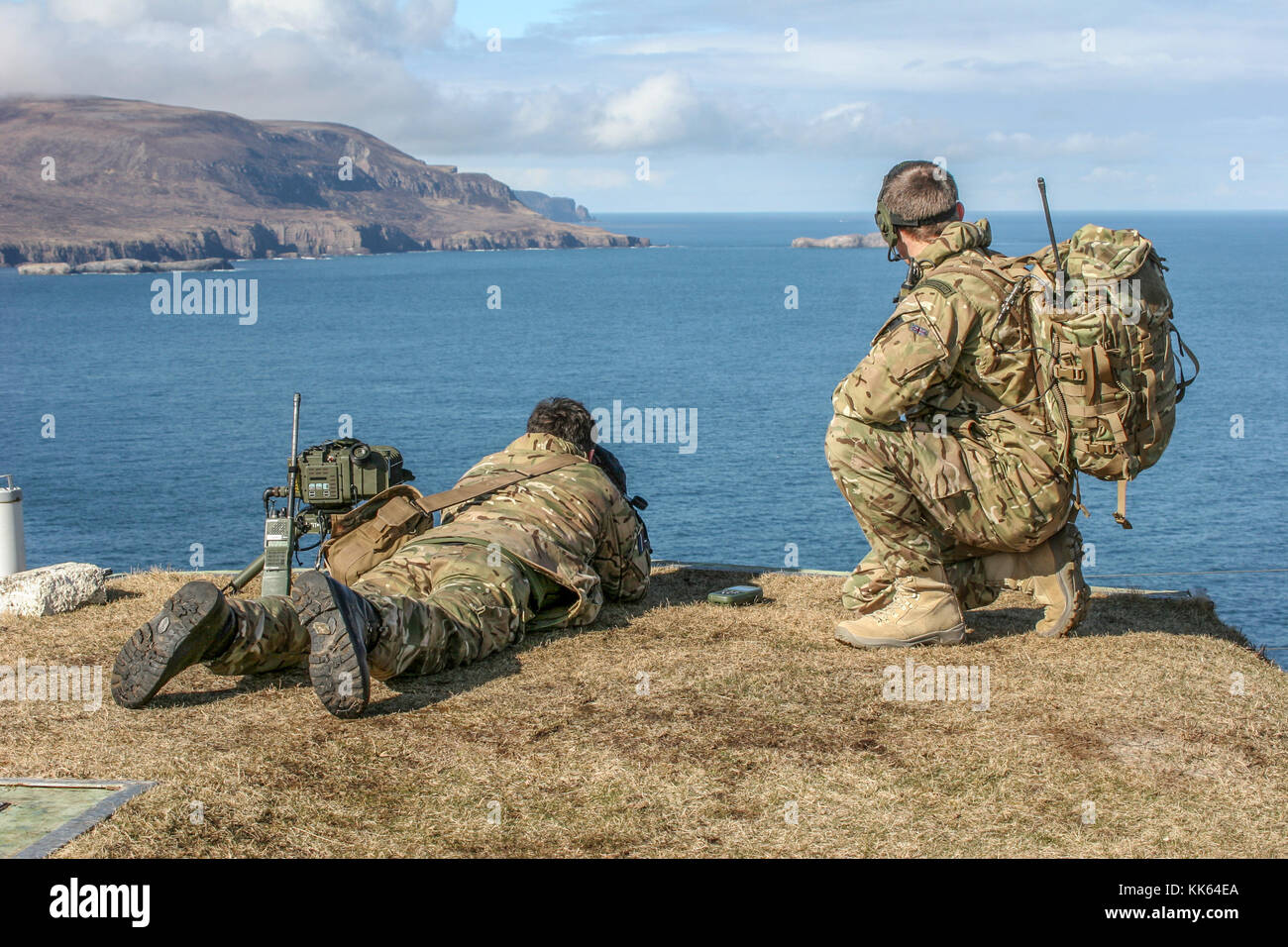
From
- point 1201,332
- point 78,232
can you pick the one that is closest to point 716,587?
point 1201,332

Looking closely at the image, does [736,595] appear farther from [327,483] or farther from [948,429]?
[327,483]

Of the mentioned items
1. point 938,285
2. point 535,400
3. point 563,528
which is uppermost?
point 938,285

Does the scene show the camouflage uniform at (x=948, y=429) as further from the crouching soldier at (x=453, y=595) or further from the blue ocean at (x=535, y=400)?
the blue ocean at (x=535, y=400)

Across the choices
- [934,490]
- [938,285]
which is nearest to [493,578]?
[934,490]

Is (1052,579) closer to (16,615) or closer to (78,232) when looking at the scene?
(16,615)

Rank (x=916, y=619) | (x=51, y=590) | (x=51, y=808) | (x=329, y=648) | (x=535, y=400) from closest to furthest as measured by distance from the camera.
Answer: (x=51, y=808) < (x=329, y=648) < (x=916, y=619) < (x=51, y=590) < (x=535, y=400)

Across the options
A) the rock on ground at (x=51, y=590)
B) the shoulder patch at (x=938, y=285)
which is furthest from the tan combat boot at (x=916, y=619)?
the rock on ground at (x=51, y=590)

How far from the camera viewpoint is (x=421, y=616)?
7.24 metres

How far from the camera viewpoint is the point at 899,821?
17.9 feet

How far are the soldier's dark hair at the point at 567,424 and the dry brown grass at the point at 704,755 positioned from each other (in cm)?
179

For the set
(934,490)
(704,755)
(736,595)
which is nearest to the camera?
(704,755)

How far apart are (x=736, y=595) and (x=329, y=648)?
3911mm

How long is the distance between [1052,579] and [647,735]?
10.7 feet

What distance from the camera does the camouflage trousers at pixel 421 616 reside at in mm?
6922
